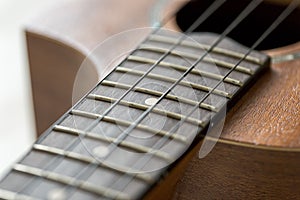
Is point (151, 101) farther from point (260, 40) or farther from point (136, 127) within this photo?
point (260, 40)

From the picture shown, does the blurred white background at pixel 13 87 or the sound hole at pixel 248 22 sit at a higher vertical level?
the blurred white background at pixel 13 87

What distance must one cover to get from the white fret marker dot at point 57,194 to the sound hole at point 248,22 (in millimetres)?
431

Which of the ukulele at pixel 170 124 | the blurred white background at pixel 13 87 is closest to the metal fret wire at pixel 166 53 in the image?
the ukulele at pixel 170 124

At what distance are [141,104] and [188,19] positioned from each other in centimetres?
30

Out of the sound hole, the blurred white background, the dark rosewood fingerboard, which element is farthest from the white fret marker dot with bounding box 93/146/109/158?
the blurred white background

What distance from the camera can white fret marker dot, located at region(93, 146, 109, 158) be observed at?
62 cm

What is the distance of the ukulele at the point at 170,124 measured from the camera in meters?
0.60

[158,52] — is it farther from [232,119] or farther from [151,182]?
[151,182]

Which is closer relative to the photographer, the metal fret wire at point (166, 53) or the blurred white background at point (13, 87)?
the metal fret wire at point (166, 53)

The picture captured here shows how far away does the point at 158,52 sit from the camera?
2.64 ft

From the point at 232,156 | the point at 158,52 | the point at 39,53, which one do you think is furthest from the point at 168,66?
the point at 39,53

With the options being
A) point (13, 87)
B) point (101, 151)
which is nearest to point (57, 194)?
point (101, 151)

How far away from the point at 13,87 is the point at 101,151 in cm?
86

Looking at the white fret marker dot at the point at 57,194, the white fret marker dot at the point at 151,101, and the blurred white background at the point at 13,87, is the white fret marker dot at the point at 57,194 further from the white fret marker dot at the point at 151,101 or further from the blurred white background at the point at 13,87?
the blurred white background at the point at 13,87
